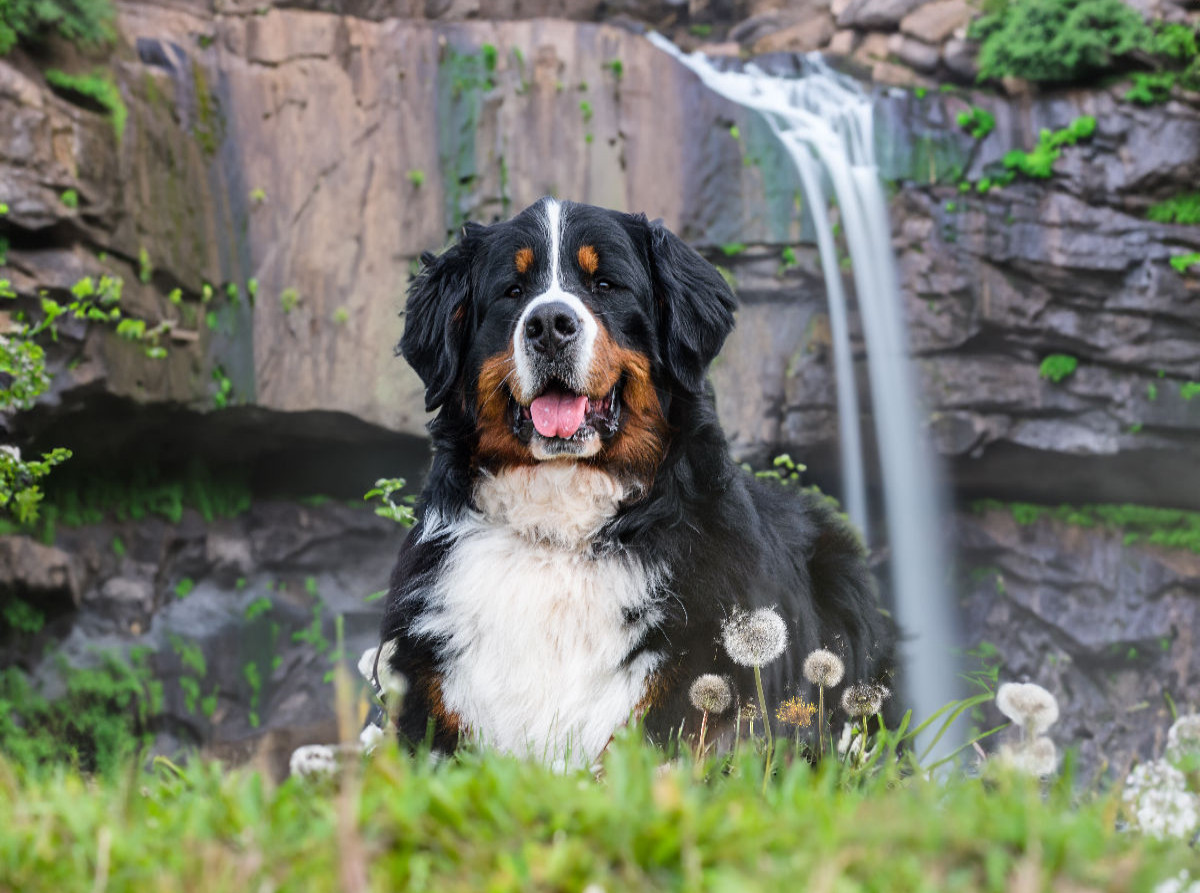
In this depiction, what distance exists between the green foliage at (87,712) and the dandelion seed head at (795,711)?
806 centimetres

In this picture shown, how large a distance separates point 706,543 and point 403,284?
897 centimetres

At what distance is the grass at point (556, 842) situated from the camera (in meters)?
1.20

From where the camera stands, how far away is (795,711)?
266 cm

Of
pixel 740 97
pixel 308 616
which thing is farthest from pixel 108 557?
pixel 740 97

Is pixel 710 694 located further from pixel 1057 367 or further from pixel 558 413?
pixel 1057 367

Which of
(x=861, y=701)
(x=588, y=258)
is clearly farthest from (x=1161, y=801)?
(x=588, y=258)

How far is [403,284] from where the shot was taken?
11461 millimetres

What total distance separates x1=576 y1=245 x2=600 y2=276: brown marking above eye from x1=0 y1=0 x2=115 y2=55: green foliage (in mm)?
8161

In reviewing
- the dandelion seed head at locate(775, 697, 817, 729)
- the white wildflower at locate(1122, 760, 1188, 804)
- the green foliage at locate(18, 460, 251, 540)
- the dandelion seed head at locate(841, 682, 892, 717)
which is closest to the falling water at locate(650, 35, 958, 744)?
the green foliage at locate(18, 460, 251, 540)

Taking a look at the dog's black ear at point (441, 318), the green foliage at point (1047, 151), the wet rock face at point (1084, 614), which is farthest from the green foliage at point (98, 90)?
the wet rock face at point (1084, 614)

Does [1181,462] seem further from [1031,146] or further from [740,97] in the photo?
[740,97]

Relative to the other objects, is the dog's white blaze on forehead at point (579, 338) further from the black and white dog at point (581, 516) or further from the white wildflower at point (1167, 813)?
the white wildflower at point (1167, 813)

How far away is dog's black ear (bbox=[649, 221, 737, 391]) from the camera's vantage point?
132 inches

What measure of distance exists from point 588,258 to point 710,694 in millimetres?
1413
